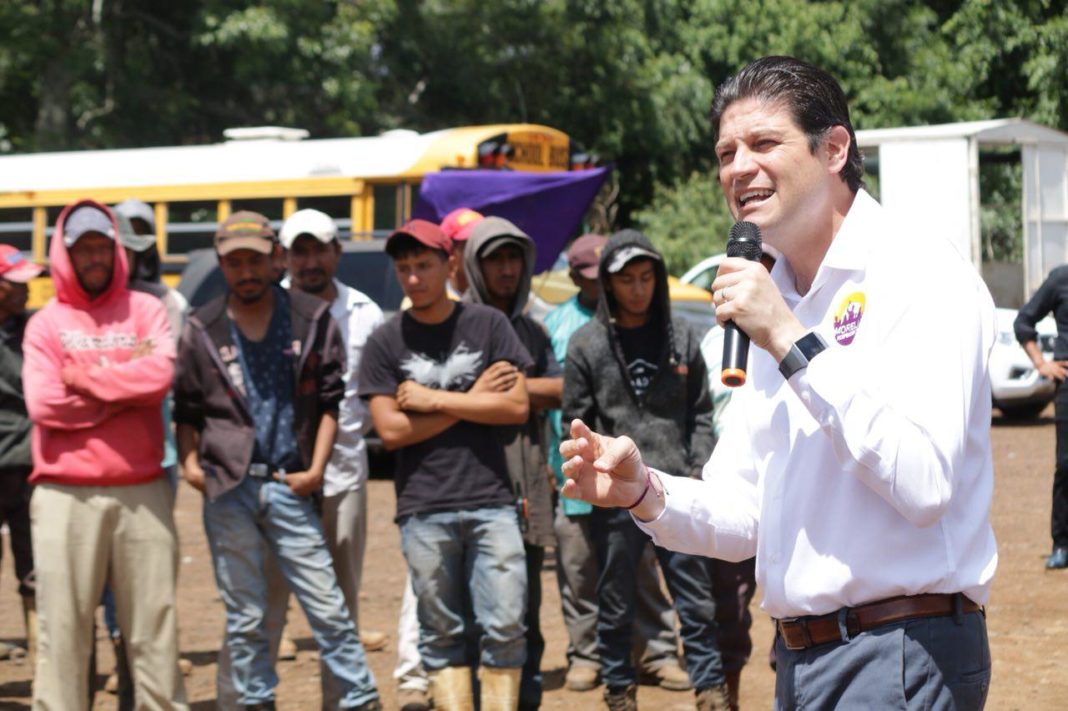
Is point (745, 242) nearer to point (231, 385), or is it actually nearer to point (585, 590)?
point (231, 385)

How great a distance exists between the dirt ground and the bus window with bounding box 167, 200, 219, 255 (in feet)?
16.0

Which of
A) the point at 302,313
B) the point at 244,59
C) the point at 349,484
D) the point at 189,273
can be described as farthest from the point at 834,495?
the point at 244,59

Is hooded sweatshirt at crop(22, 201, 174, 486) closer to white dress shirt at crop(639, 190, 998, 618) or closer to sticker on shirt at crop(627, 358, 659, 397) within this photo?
sticker on shirt at crop(627, 358, 659, 397)

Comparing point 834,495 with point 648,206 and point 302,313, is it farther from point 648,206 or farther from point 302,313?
point 648,206

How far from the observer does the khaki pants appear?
20.5 feet

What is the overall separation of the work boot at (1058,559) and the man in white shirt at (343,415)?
4.68 m

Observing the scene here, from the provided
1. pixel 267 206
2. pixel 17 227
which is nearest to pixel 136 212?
pixel 267 206

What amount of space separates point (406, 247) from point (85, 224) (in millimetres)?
1304

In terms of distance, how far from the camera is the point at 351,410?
293 inches

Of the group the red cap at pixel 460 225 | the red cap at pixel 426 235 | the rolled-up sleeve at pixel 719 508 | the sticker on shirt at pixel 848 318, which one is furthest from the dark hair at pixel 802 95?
the red cap at pixel 460 225

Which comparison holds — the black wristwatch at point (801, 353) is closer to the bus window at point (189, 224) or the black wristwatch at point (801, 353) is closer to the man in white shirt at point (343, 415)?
the man in white shirt at point (343, 415)

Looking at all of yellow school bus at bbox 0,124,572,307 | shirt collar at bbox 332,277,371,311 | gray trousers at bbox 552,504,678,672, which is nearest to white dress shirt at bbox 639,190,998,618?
gray trousers at bbox 552,504,678,672

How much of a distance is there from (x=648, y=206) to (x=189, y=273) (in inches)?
622

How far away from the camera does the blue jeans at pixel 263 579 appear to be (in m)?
6.44
